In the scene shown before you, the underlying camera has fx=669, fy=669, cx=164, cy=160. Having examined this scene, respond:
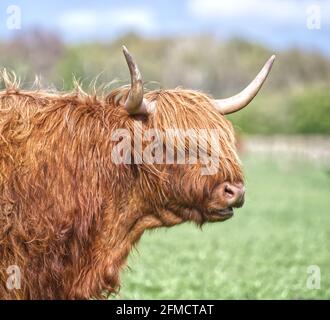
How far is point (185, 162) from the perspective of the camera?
436 centimetres

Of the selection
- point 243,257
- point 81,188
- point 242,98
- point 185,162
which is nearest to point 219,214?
point 185,162

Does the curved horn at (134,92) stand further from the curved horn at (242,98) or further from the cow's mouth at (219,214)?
the cow's mouth at (219,214)

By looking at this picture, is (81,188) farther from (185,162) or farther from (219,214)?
(219,214)

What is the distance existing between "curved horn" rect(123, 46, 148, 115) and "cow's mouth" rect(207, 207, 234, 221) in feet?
2.63

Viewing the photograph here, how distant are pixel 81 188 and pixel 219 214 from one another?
93 centimetres

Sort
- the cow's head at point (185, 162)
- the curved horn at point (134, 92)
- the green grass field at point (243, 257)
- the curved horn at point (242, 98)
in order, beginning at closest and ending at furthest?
the curved horn at point (134, 92), the cow's head at point (185, 162), the curved horn at point (242, 98), the green grass field at point (243, 257)

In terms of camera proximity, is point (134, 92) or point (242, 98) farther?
point (242, 98)

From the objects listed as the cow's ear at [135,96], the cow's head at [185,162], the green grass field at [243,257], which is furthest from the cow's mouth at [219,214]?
the cow's ear at [135,96]

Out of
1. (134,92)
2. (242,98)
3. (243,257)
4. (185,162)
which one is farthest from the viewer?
(243,257)

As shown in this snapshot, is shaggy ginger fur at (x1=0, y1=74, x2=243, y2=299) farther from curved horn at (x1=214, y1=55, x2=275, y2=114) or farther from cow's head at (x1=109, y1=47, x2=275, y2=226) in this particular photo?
curved horn at (x1=214, y1=55, x2=275, y2=114)

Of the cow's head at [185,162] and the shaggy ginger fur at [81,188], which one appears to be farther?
the cow's head at [185,162]

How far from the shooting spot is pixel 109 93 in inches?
181

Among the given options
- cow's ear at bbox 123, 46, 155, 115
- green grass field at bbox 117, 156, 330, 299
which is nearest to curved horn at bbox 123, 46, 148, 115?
cow's ear at bbox 123, 46, 155, 115

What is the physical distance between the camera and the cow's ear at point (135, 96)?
4091mm
